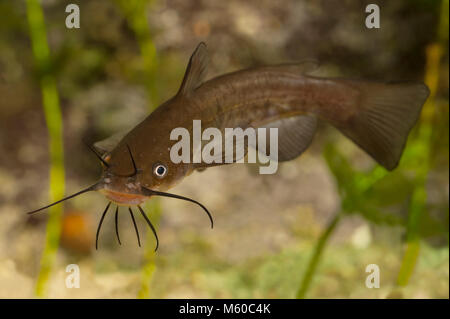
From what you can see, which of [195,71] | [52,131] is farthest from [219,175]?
[195,71]

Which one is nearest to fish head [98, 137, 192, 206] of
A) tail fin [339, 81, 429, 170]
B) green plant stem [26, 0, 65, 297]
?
tail fin [339, 81, 429, 170]

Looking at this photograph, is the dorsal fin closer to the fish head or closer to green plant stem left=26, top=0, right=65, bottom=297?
the fish head

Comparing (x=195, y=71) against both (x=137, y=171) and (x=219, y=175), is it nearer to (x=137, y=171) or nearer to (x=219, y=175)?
(x=137, y=171)

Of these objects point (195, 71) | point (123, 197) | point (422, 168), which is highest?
point (195, 71)

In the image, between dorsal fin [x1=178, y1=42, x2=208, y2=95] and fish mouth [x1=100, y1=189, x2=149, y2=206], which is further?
dorsal fin [x1=178, y1=42, x2=208, y2=95]
